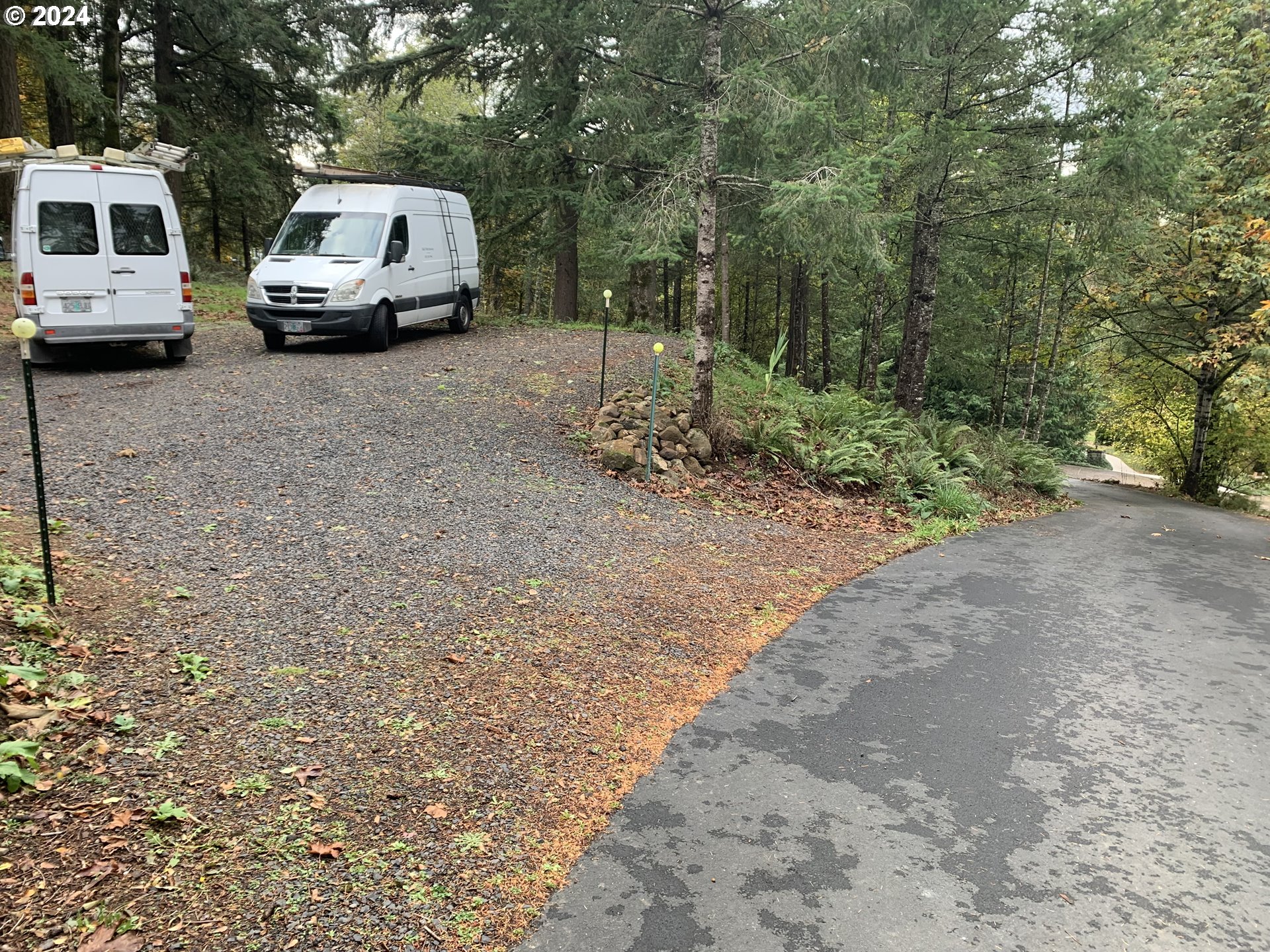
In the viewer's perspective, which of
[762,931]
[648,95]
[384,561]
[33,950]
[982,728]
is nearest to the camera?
[33,950]

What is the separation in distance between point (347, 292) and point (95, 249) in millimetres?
3164

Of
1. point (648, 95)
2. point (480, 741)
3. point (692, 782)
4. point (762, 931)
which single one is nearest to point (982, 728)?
point (692, 782)

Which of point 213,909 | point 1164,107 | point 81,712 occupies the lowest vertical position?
point 213,909

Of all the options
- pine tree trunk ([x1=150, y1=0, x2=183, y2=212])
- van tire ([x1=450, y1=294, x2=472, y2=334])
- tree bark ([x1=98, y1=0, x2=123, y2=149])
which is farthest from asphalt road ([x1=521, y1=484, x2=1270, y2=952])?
pine tree trunk ([x1=150, y1=0, x2=183, y2=212])

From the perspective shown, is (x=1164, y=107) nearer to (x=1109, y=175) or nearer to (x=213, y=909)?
(x=1109, y=175)

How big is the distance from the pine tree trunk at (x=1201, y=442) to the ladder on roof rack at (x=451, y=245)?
56.0 feet

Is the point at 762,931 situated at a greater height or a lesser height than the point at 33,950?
lesser

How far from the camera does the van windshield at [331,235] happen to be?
11.8 m

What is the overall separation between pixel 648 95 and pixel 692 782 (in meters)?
9.77

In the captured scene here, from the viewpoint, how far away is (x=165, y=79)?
17922 mm

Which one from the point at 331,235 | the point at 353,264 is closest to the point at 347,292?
the point at 353,264

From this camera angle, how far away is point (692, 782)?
3717 mm

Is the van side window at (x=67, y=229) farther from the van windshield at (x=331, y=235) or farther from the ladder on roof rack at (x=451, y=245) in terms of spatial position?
the ladder on roof rack at (x=451, y=245)

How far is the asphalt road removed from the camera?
2.87 m
